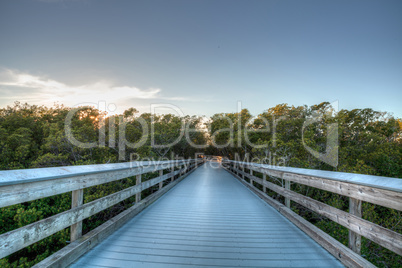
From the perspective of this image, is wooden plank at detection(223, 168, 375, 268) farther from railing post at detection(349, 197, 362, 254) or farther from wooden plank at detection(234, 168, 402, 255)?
wooden plank at detection(234, 168, 402, 255)

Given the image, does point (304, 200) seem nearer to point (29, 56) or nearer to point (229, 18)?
point (229, 18)

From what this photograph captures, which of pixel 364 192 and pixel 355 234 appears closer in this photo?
pixel 364 192

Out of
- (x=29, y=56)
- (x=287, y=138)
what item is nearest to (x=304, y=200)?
(x=287, y=138)

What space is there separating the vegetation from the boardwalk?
3.13 metres

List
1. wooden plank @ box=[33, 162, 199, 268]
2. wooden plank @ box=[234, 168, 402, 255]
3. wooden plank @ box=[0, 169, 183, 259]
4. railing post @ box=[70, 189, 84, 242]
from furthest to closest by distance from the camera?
railing post @ box=[70, 189, 84, 242], wooden plank @ box=[33, 162, 199, 268], wooden plank @ box=[234, 168, 402, 255], wooden plank @ box=[0, 169, 183, 259]

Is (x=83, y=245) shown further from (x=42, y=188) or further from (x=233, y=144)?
(x=233, y=144)

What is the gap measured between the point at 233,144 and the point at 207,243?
55.6 feet

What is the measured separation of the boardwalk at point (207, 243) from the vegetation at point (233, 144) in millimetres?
3131

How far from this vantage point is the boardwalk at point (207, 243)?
2254 millimetres

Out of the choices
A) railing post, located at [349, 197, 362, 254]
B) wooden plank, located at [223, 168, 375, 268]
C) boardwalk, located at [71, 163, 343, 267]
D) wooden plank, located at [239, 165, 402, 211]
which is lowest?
boardwalk, located at [71, 163, 343, 267]

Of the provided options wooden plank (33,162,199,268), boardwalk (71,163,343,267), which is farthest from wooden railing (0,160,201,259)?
boardwalk (71,163,343,267)

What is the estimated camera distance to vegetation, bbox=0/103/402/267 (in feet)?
22.5

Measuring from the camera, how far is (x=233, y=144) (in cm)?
1941

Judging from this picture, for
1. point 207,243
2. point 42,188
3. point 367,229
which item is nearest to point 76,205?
point 42,188
